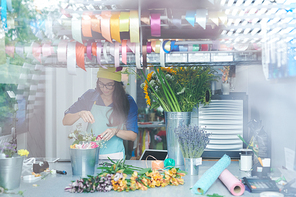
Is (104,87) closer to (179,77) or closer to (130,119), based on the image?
(130,119)

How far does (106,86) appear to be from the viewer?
91.4 inches

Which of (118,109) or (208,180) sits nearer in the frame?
(208,180)

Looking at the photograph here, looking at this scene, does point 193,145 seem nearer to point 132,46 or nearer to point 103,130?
point 132,46

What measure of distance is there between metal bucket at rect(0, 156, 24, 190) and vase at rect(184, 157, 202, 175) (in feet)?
3.04

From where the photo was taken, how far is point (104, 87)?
2.35 meters

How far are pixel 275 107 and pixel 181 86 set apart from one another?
65cm

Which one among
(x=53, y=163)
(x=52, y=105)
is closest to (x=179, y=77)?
(x=53, y=163)

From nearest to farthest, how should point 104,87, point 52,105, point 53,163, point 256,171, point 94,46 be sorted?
1. point 256,171
2. point 94,46
3. point 53,163
4. point 104,87
5. point 52,105

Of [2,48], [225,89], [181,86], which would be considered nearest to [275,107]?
[225,89]

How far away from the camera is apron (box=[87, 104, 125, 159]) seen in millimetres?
2301

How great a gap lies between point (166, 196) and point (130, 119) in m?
1.28

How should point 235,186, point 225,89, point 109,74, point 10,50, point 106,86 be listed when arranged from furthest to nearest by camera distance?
point 106,86 < point 109,74 < point 225,89 < point 10,50 < point 235,186

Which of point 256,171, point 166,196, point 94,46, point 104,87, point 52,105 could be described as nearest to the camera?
point 166,196

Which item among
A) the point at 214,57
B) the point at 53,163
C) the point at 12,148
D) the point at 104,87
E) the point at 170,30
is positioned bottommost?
the point at 53,163
